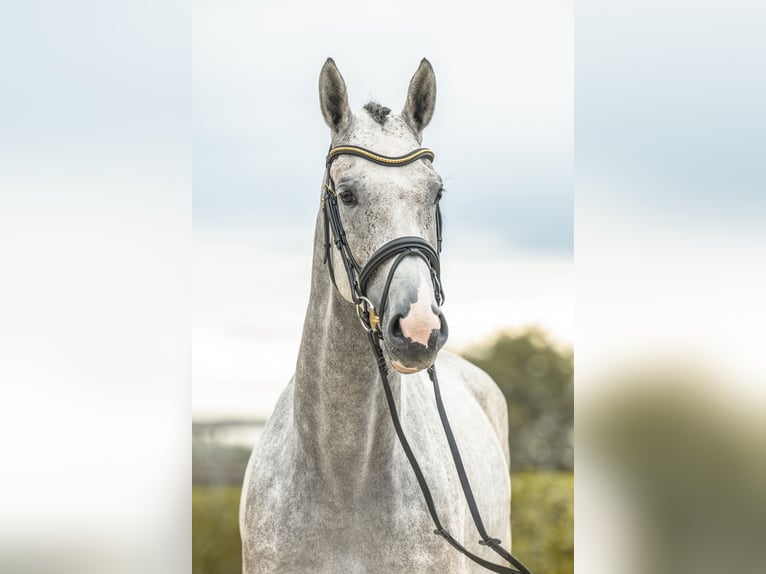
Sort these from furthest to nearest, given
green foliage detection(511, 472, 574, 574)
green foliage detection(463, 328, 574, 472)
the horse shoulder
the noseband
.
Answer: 1. green foliage detection(463, 328, 574, 472)
2. green foliage detection(511, 472, 574, 574)
3. the horse shoulder
4. the noseband

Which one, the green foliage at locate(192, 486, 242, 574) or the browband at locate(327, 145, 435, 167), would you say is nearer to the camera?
the browband at locate(327, 145, 435, 167)

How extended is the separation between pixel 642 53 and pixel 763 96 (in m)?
0.56

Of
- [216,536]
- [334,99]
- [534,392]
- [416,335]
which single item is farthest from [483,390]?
[534,392]

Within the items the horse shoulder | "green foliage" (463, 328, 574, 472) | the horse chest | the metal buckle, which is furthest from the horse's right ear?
"green foliage" (463, 328, 574, 472)

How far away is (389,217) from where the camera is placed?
2.26m

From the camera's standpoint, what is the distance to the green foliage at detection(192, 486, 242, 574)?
24.3 feet

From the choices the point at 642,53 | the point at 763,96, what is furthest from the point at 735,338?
the point at 642,53

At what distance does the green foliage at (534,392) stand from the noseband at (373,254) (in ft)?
38.7

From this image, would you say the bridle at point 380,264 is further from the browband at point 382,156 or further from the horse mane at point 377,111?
the horse mane at point 377,111

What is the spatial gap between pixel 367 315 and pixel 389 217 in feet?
0.94

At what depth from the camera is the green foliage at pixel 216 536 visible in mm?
7406

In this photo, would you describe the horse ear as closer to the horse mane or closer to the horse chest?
the horse mane

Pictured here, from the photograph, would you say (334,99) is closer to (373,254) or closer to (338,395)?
(373,254)

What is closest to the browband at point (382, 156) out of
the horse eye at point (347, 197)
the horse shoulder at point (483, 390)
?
the horse eye at point (347, 197)
